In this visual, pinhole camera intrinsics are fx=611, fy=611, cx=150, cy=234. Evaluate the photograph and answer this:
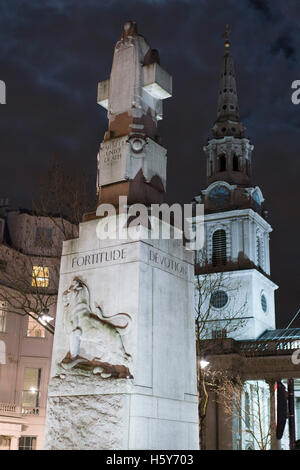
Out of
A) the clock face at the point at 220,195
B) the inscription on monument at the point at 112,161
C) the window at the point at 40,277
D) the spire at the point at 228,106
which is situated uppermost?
the spire at the point at 228,106

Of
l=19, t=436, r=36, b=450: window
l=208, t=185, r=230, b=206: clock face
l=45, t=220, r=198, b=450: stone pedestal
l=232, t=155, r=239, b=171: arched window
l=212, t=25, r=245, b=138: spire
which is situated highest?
l=212, t=25, r=245, b=138: spire

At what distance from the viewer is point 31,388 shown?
128 feet

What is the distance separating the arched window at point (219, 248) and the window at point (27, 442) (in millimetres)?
30036

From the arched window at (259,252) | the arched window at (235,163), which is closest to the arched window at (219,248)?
the arched window at (259,252)

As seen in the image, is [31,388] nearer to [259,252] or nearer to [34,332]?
[34,332]

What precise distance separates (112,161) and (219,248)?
52.3 m

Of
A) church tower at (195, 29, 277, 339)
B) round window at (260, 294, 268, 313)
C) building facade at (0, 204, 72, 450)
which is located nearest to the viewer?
building facade at (0, 204, 72, 450)

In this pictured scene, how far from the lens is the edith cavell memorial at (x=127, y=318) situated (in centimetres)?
1007

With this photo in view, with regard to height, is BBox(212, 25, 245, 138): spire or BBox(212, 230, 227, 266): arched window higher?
BBox(212, 25, 245, 138): spire

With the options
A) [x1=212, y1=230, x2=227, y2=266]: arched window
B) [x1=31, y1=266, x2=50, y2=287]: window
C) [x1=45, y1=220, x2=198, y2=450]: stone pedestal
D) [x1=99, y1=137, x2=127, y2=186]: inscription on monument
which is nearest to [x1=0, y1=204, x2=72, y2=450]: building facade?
[x1=31, y1=266, x2=50, y2=287]: window

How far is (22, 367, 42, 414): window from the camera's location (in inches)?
1522

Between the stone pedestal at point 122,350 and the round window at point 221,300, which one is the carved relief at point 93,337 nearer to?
the stone pedestal at point 122,350

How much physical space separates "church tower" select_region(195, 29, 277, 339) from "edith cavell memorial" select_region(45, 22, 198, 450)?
147 feet

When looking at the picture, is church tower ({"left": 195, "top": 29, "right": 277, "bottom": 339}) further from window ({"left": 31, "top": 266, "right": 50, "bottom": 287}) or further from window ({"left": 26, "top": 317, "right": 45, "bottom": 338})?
window ({"left": 31, "top": 266, "right": 50, "bottom": 287})
